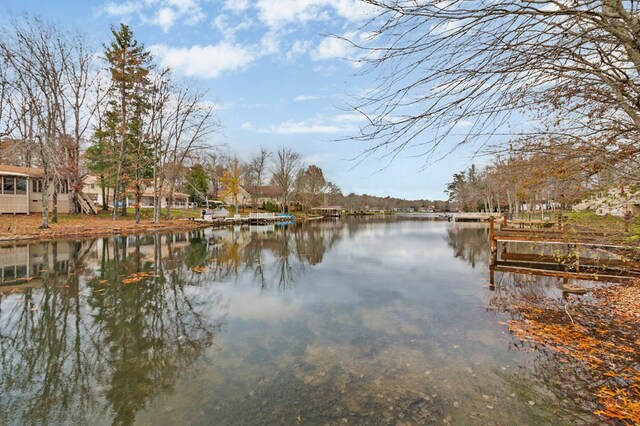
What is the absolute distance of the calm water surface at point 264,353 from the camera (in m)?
3.67

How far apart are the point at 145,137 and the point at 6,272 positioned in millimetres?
24595

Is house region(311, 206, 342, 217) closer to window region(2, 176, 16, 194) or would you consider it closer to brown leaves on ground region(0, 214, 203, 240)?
brown leaves on ground region(0, 214, 203, 240)

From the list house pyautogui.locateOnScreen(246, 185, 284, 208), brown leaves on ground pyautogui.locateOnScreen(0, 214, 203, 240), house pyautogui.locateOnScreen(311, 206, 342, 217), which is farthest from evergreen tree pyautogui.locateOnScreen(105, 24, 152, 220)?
house pyautogui.locateOnScreen(311, 206, 342, 217)

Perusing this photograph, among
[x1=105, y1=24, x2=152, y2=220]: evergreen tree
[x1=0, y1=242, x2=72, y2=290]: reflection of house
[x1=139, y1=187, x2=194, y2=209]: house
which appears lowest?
[x1=0, y1=242, x2=72, y2=290]: reflection of house

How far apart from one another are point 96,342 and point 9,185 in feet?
105

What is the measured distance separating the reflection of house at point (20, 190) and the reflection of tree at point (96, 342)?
930 inches

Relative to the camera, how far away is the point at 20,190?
26.9 m

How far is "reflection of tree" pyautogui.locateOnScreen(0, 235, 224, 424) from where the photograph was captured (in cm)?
376

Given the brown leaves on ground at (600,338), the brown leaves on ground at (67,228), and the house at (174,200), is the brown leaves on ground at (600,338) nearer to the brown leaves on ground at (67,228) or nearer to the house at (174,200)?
the brown leaves on ground at (67,228)

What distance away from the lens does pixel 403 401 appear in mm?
3852

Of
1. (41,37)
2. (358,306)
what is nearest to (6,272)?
(358,306)

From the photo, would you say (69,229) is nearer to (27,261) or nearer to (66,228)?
(66,228)

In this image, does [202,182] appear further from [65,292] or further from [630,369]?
[630,369]

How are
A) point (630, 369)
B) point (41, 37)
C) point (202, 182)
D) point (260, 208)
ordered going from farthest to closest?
point (260, 208)
point (202, 182)
point (41, 37)
point (630, 369)
